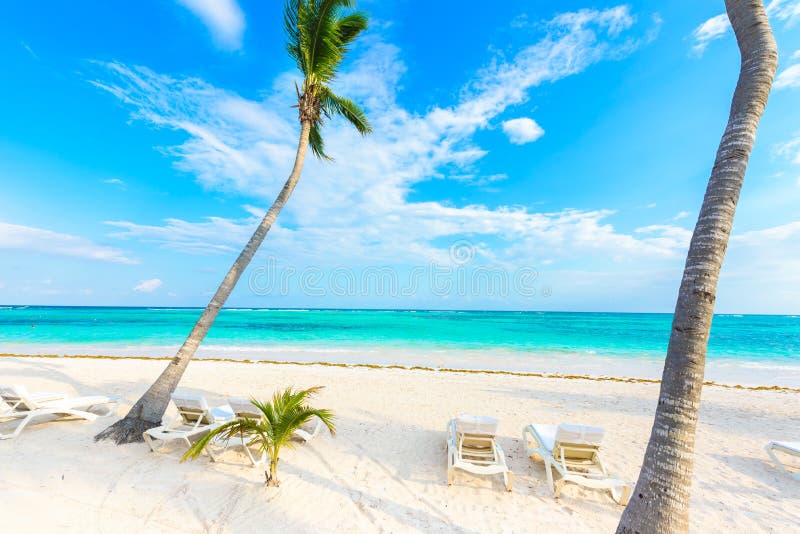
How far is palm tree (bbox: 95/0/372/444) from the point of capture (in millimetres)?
5684

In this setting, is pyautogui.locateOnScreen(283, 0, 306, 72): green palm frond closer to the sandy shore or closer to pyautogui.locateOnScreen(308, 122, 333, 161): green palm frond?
pyautogui.locateOnScreen(308, 122, 333, 161): green palm frond

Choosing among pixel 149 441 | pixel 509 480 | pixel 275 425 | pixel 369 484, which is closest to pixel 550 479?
pixel 509 480

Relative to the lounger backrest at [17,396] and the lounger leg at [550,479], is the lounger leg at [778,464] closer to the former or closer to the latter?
the lounger leg at [550,479]

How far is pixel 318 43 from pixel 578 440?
8895 mm

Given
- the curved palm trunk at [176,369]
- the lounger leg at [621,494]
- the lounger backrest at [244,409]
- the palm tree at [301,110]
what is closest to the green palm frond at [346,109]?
the palm tree at [301,110]

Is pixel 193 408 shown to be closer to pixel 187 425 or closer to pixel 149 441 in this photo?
pixel 187 425

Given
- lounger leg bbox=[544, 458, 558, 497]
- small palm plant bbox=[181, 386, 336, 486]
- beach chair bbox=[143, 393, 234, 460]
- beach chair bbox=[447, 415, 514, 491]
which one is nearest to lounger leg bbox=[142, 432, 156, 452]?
beach chair bbox=[143, 393, 234, 460]

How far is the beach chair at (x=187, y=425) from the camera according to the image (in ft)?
16.7

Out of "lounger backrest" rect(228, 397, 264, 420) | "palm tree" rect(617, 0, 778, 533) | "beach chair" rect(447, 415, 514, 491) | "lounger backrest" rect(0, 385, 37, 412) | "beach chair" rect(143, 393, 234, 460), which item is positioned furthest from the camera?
"lounger backrest" rect(0, 385, 37, 412)

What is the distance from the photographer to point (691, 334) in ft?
8.83

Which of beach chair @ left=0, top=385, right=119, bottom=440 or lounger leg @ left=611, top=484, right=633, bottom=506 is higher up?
beach chair @ left=0, top=385, right=119, bottom=440

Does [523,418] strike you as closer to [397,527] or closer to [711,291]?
[397,527]

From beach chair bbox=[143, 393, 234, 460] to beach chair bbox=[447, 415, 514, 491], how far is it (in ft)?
11.9

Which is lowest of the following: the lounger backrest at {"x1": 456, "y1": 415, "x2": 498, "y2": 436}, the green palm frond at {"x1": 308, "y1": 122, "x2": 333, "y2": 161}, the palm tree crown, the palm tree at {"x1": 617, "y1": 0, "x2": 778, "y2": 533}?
the lounger backrest at {"x1": 456, "y1": 415, "x2": 498, "y2": 436}
